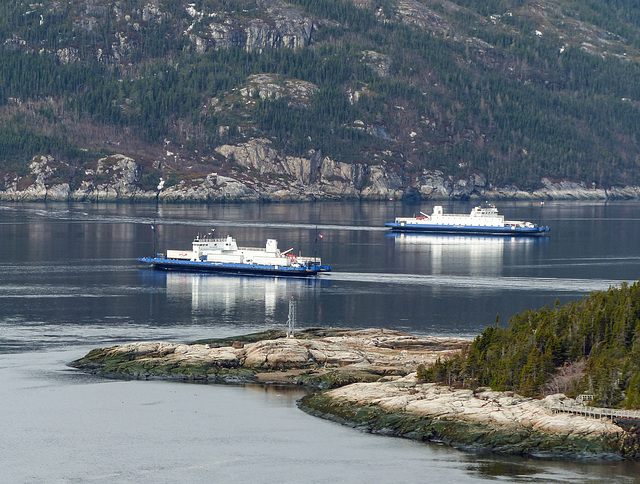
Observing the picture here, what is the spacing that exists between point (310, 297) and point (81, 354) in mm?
49363

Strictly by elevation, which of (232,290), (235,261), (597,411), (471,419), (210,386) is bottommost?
(210,386)

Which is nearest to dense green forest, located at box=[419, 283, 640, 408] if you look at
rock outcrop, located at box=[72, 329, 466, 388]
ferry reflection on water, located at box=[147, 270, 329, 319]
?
rock outcrop, located at box=[72, 329, 466, 388]

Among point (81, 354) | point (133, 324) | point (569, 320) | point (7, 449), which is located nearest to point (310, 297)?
point (133, 324)

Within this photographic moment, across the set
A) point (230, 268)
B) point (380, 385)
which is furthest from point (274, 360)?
point (230, 268)

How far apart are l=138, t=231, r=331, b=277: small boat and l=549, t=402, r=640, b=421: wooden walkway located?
97.3 m

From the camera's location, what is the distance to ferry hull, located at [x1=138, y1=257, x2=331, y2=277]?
17425 cm

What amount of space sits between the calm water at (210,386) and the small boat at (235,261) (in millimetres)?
3559

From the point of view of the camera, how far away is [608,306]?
89.9m

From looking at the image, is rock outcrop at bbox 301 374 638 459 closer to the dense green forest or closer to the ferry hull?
the dense green forest

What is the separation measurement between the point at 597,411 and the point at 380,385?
18.4 metres

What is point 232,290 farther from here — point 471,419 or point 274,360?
point 471,419

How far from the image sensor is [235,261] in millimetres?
183375

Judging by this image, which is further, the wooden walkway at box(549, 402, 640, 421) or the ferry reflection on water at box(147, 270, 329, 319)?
the ferry reflection on water at box(147, 270, 329, 319)

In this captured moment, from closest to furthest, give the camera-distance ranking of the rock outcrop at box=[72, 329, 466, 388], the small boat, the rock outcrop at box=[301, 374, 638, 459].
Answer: the rock outcrop at box=[301, 374, 638, 459] < the rock outcrop at box=[72, 329, 466, 388] < the small boat
